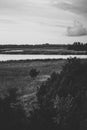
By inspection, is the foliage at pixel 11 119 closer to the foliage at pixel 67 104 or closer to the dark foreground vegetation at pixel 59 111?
the dark foreground vegetation at pixel 59 111

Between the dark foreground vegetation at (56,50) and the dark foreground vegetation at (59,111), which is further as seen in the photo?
the dark foreground vegetation at (56,50)

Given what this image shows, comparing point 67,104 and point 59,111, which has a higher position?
point 67,104

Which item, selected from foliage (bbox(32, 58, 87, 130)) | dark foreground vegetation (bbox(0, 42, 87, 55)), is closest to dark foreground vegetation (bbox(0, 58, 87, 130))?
foliage (bbox(32, 58, 87, 130))

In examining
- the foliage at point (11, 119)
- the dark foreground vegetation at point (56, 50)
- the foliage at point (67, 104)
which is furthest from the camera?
the dark foreground vegetation at point (56, 50)

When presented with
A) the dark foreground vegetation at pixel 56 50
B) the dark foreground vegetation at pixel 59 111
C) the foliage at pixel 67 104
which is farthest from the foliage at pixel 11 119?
the dark foreground vegetation at pixel 56 50

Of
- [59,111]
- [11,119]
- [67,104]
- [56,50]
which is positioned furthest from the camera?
[56,50]

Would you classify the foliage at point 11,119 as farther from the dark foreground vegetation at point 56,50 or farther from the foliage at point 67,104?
the dark foreground vegetation at point 56,50

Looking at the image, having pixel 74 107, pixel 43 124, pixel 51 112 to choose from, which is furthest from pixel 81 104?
pixel 43 124

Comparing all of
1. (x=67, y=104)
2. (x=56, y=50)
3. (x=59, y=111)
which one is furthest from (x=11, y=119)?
(x=56, y=50)

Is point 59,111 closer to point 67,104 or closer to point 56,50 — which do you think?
point 67,104

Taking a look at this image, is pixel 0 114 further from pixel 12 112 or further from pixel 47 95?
pixel 47 95

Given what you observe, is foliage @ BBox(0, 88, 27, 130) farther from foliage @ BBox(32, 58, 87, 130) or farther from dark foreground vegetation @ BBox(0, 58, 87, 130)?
foliage @ BBox(32, 58, 87, 130)

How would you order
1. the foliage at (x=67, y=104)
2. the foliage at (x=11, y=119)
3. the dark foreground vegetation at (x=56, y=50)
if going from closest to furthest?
the foliage at (x=11, y=119) < the foliage at (x=67, y=104) < the dark foreground vegetation at (x=56, y=50)
